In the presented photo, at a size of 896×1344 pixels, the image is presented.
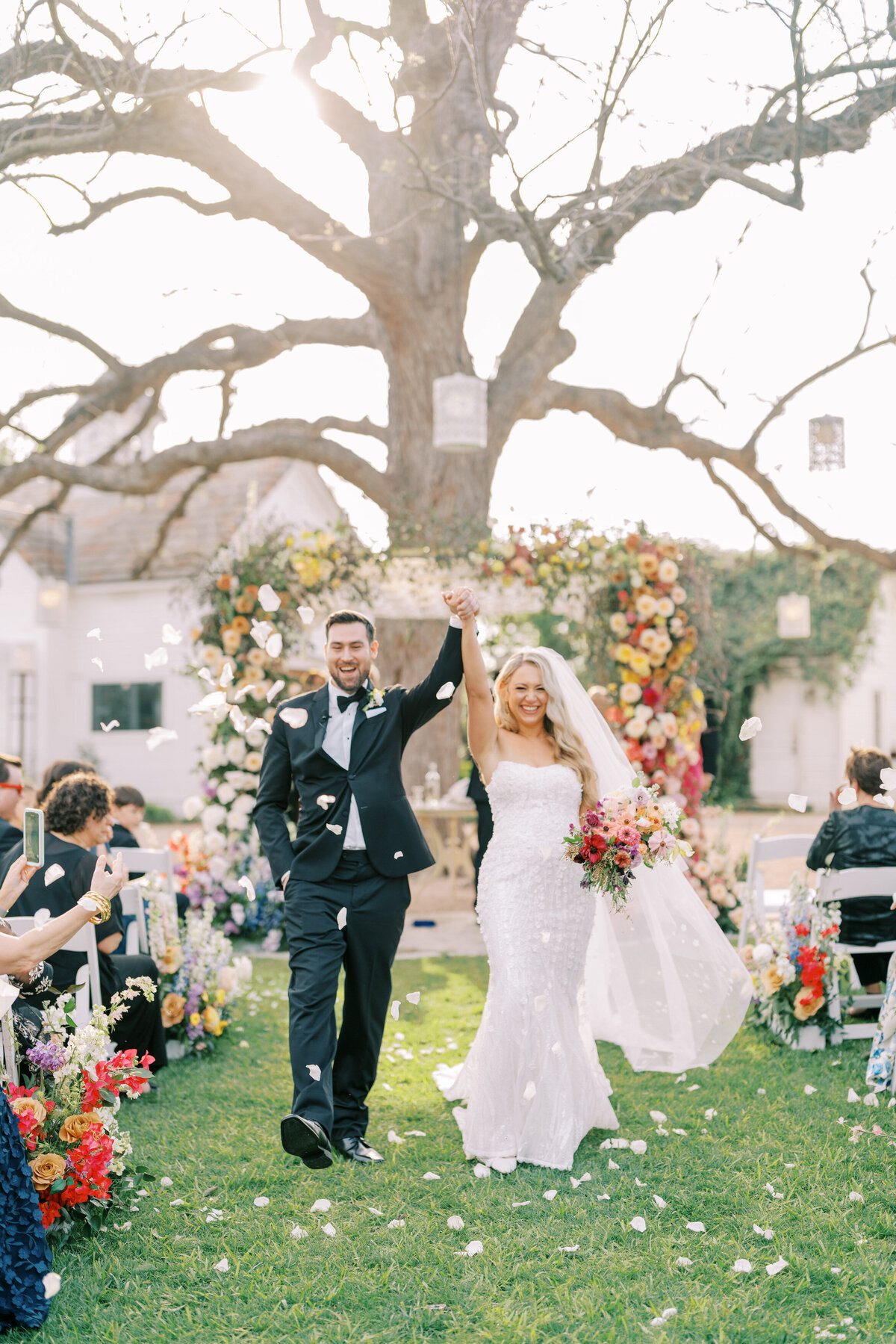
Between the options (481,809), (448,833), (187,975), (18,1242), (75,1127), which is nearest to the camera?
(18,1242)

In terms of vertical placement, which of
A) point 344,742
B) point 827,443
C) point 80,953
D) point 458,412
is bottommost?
point 80,953

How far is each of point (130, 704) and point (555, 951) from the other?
731 inches

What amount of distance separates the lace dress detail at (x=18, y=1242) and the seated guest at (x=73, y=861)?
132cm

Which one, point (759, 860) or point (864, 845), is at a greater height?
point (864, 845)

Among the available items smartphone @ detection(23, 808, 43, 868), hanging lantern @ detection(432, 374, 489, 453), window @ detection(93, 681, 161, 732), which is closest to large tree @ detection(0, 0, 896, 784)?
hanging lantern @ detection(432, 374, 489, 453)

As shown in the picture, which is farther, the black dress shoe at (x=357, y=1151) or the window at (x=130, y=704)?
the window at (x=130, y=704)

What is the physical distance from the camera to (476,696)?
4668mm

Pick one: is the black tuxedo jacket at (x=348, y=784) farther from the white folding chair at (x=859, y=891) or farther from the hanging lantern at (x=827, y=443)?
the hanging lantern at (x=827, y=443)

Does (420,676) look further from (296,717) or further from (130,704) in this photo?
(130,704)

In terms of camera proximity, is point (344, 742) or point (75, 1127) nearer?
point (75, 1127)

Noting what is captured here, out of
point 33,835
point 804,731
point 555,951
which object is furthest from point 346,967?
point 804,731

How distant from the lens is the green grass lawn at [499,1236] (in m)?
3.14

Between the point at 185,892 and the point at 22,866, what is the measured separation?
18.4ft

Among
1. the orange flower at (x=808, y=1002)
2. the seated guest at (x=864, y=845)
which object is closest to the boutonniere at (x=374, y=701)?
the seated guest at (x=864, y=845)
